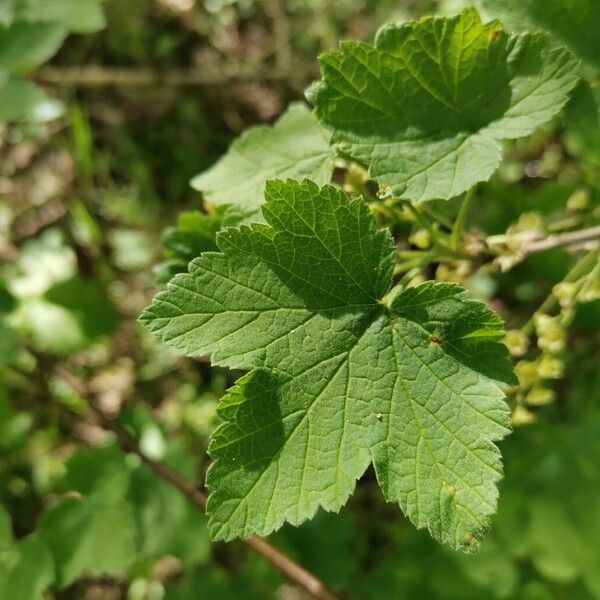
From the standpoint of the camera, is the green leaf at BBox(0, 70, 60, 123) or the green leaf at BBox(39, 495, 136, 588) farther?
the green leaf at BBox(0, 70, 60, 123)

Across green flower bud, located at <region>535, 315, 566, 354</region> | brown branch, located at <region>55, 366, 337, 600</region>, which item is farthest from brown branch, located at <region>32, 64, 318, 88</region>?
green flower bud, located at <region>535, 315, 566, 354</region>

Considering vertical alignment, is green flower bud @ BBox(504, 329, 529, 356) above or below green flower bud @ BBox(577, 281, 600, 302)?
below

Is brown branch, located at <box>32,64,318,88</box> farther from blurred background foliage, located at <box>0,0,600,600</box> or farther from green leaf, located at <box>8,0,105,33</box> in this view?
green leaf, located at <box>8,0,105,33</box>

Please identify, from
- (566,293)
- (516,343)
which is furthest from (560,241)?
(516,343)

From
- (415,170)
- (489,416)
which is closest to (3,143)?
(415,170)

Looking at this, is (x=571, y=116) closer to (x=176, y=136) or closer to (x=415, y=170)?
(x=415, y=170)

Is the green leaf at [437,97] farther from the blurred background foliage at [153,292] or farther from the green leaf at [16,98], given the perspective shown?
the green leaf at [16,98]

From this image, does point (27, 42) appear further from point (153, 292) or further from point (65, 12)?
point (153, 292)
